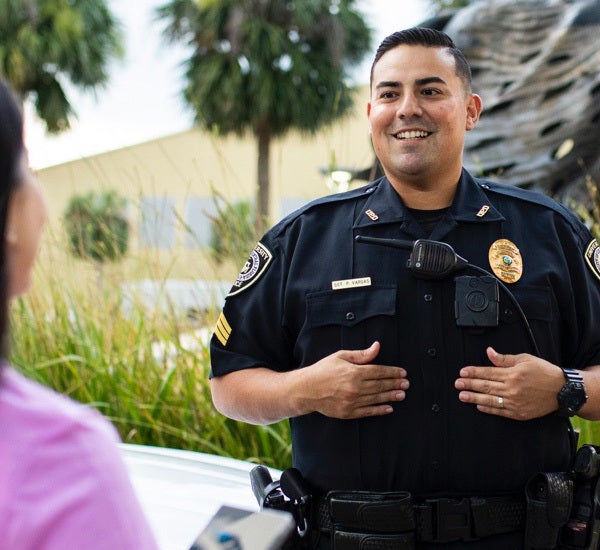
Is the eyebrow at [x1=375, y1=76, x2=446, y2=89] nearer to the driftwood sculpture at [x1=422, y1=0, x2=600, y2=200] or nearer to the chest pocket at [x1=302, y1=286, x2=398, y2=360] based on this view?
the chest pocket at [x1=302, y1=286, x2=398, y2=360]

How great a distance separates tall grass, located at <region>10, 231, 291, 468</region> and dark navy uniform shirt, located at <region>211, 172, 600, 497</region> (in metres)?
1.54

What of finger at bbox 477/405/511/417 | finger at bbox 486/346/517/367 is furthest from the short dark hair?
finger at bbox 477/405/511/417

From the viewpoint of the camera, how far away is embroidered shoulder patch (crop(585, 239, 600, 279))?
1.89 m

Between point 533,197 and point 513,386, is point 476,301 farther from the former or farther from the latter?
point 533,197

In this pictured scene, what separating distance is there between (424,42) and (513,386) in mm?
821

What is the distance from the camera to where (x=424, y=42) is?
6.48 ft

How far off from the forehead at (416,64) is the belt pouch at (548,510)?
36.2 inches

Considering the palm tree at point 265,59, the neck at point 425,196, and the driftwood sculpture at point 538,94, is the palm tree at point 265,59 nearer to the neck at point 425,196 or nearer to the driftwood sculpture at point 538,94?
the driftwood sculpture at point 538,94

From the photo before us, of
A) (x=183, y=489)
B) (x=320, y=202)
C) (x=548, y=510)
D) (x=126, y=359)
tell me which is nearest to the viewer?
(x=548, y=510)

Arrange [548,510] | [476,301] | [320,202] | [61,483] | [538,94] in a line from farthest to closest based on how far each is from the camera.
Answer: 1. [538,94]
2. [320,202]
3. [476,301]
4. [548,510]
5. [61,483]

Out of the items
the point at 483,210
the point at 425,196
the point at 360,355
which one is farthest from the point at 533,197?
the point at 360,355

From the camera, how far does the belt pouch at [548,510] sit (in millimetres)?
1689

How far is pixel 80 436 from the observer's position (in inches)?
26.7

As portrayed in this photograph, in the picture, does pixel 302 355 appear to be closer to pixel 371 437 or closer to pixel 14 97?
pixel 371 437
